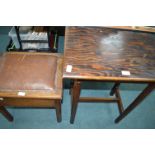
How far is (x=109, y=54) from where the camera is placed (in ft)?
3.00

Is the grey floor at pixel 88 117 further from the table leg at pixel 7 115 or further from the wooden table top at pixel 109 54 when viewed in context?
the wooden table top at pixel 109 54

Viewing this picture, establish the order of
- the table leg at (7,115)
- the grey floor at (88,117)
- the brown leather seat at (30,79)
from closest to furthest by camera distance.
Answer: the brown leather seat at (30,79) < the table leg at (7,115) < the grey floor at (88,117)

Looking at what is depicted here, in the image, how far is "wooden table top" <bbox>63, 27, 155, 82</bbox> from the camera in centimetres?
81

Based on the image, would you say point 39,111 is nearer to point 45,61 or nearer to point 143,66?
point 45,61

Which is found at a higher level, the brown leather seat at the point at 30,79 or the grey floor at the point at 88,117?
the brown leather seat at the point at 30,79

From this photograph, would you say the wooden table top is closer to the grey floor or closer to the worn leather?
the worn leather

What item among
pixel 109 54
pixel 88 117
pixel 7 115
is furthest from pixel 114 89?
pixel 7 115

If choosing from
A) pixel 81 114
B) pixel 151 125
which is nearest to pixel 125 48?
pixel 81 114

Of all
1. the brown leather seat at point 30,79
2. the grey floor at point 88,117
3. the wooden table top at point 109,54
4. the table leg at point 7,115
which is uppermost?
the wooden table top at point 109,54

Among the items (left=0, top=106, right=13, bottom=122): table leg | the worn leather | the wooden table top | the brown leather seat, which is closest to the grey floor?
(left=0, top=106, right=13, bottom=122): table leg

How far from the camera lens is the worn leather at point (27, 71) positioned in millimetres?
991

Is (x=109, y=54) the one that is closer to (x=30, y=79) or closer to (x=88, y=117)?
(x=30, y=79)

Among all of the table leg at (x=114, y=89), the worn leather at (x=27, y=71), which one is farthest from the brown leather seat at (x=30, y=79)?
the table leg at (x=114, y=89)
